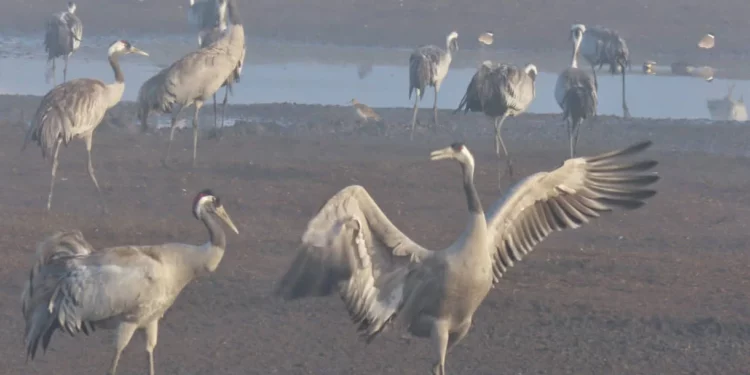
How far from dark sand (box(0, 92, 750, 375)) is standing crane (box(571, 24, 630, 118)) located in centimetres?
281

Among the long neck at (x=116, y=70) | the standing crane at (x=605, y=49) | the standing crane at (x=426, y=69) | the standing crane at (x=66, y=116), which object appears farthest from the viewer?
the standing crane at (x=605, y=49)

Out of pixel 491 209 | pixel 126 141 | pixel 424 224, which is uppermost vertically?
pixel 491 209

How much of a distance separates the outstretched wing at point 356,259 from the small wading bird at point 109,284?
70 cm

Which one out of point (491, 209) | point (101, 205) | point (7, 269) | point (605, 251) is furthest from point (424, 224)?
point (491, 209)

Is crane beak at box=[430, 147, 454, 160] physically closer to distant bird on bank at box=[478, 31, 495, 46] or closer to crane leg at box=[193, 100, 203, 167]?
crane leg at box=[193, 100, 203, 167]

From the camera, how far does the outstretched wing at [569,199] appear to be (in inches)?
268

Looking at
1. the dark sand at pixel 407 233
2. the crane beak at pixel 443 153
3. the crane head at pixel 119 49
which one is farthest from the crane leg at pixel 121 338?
the crane head at pixel 119 49

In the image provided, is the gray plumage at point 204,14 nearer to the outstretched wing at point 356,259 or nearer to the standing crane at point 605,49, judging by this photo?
the standing crane at point 605,49

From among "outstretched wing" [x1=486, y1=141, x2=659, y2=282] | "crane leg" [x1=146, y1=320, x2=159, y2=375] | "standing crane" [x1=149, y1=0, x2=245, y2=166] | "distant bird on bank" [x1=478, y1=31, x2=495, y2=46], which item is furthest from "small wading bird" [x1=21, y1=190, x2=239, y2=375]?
"distant bird on bank" [x1=478, y1=31, x2=495, y2=46]

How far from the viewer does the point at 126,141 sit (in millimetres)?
15195

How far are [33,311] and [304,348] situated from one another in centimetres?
159

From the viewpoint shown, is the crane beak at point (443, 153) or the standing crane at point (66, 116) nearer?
the crane beak at point (443, 153)

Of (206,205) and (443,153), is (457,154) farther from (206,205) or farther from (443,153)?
(206,205)

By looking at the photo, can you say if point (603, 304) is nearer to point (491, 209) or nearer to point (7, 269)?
point (491, 209)
